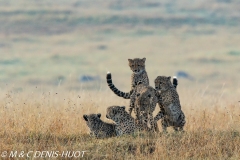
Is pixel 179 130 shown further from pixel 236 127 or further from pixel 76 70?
pixel 76 70

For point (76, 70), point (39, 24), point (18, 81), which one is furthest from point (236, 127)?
point (39, 24)

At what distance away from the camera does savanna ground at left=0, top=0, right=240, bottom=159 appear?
8430 mm

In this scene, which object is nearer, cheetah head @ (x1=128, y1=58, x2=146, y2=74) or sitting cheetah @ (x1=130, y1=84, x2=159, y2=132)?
sitting cheetah @ (x1=130, y1=84, x2=159, y2=132)

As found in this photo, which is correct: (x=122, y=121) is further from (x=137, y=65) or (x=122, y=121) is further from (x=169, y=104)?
(x=137, y=65)

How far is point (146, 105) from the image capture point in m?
9.38

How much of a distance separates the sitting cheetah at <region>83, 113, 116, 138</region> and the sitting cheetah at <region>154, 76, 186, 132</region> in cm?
64

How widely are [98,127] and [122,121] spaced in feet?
1.05

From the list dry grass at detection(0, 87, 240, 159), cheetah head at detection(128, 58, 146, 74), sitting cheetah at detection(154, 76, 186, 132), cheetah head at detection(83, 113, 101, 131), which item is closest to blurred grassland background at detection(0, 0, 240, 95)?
cheetah head at detection(128, 58, 146, 74)

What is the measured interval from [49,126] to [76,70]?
25.7 metres

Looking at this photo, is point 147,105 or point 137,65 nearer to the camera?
point 147,105

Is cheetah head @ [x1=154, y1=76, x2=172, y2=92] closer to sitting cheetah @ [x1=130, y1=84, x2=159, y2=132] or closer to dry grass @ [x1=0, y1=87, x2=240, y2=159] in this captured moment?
sitting cheetah @ [x1=130, y1=84, x2=159, y2=132]

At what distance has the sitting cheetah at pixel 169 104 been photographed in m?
9.30

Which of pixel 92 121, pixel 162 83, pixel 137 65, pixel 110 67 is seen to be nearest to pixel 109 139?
pixel 92 121

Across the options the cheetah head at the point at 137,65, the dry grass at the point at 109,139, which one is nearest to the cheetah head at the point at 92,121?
the dry grass at the point at 109,139
